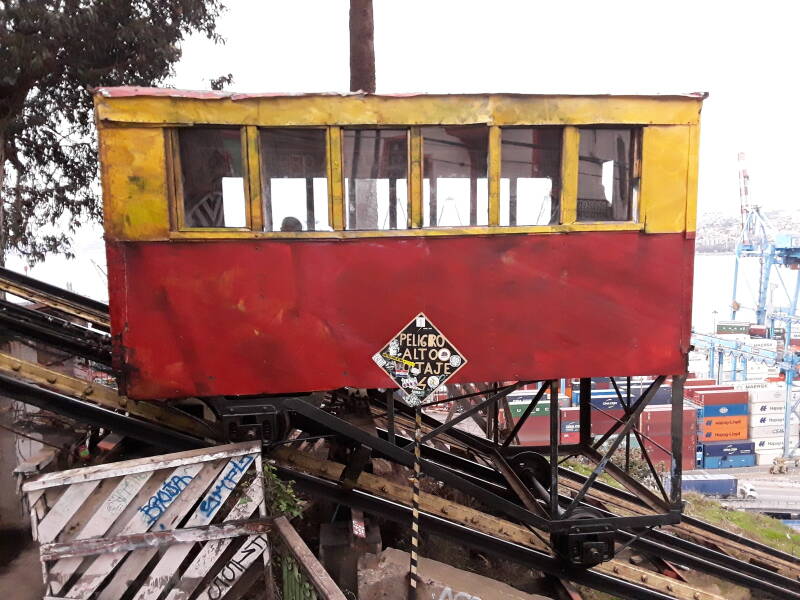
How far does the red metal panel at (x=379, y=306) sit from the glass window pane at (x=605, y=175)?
22 cm

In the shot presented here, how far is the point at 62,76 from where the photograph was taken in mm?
10125

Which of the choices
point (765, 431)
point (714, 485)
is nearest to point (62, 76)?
point (714, 485)

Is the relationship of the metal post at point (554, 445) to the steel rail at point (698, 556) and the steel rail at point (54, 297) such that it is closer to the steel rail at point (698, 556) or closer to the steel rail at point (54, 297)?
the steel rail at point (698, 556)

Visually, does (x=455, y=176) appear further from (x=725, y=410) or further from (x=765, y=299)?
(x=765, y=299)

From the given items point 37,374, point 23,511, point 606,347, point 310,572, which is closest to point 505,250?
point 606,347

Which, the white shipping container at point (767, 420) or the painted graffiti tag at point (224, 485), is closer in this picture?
the painted graffiti tag at point (224, 485)

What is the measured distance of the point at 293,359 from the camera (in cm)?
468

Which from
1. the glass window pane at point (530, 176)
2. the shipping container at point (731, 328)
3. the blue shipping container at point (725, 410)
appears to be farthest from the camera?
the shipping container at point (731, 328)

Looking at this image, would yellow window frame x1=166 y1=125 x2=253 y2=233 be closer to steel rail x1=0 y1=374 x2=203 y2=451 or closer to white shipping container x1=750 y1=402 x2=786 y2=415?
steel rail x1=0 y1=374 x2=203 y2=451

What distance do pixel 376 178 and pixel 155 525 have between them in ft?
11.4

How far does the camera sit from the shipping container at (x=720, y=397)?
33031mm

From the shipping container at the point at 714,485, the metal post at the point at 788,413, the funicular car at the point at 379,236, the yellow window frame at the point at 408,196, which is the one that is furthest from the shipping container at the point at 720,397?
the yellow window frame at the point at 408,196

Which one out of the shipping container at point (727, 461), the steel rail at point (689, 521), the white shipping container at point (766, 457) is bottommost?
the white shipping container at point (766, 457)

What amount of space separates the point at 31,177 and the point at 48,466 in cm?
834
